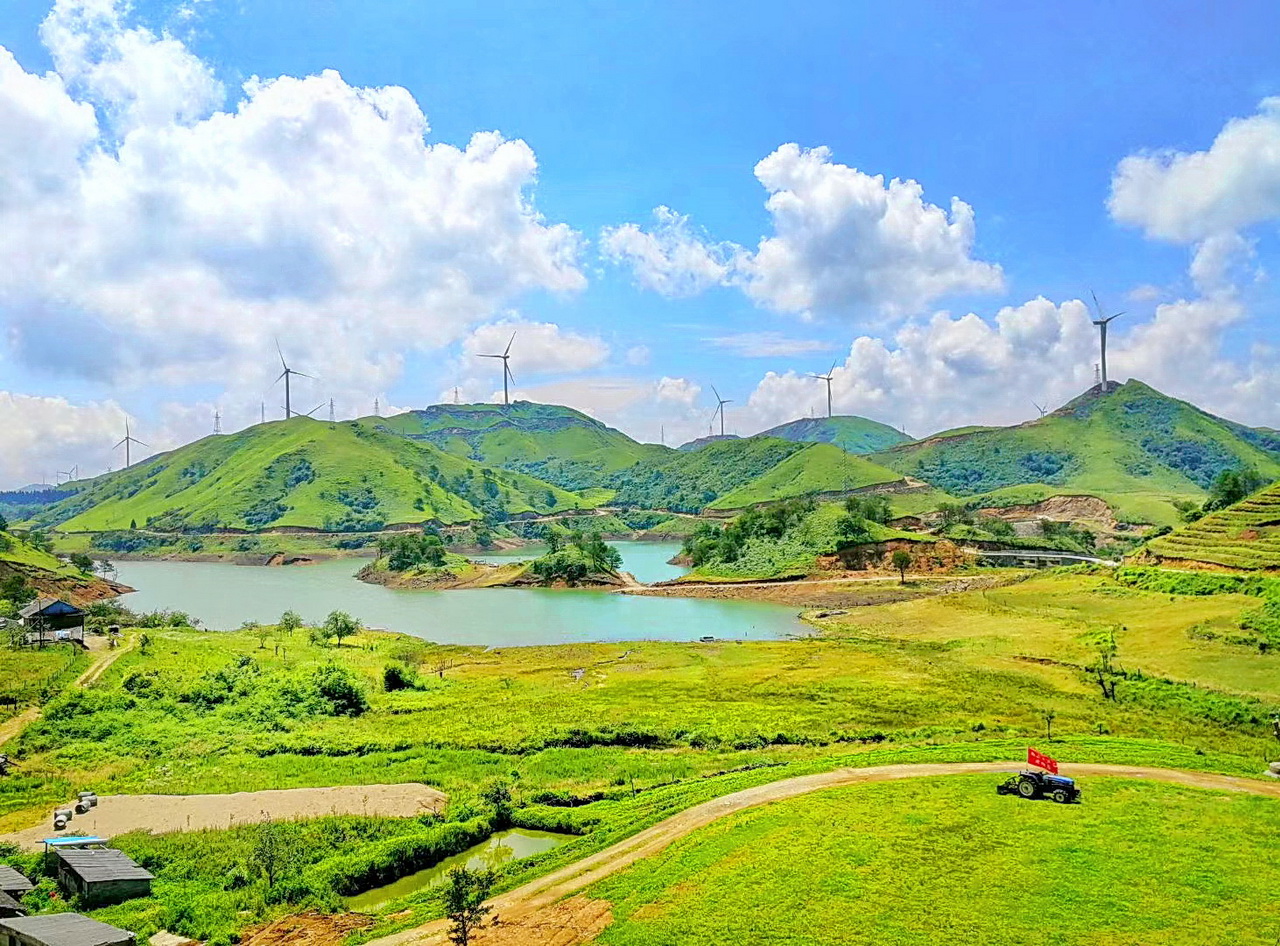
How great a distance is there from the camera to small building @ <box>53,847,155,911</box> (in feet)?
67.9

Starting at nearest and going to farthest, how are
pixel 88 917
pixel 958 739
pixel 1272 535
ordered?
pixel 88 917 < pixel 958 739 < pixel 1272 535

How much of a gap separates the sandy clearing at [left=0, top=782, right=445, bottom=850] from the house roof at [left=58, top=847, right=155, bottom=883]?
3278 millimetres

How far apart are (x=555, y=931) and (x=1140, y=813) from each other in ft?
48.9

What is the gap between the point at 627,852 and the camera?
857 inches

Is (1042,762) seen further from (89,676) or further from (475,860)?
(89,676)

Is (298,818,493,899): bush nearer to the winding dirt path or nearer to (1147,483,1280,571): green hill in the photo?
the winding dirt path

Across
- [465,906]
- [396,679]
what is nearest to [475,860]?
[465,906]

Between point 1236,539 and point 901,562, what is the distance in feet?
122

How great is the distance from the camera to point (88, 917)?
1900 centimetres

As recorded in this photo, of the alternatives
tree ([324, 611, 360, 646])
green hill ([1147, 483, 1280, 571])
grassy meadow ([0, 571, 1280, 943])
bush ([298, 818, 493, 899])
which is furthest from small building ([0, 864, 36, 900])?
green hill ([1147, 483, 1280, 571])

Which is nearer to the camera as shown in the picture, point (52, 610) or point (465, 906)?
point (465, 906)

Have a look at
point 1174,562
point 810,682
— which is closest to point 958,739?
A: point 810,682

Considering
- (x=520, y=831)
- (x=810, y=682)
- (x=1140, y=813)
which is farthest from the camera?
(x=810, y=682)

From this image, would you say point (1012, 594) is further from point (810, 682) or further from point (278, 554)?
point (278, 554)
